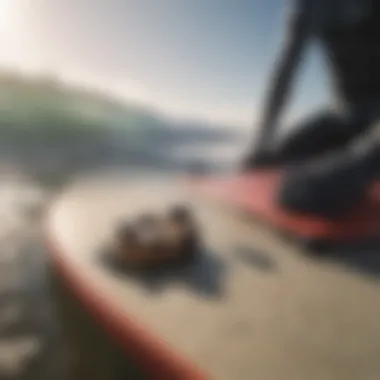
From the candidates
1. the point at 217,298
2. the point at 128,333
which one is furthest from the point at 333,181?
the point at 128,333

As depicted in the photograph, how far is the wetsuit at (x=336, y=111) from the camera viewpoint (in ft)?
3.07

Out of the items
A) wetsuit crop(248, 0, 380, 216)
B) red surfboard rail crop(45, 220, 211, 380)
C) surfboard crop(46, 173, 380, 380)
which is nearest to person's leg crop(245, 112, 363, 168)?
wetsuit crop(248, 0, 380, 216)

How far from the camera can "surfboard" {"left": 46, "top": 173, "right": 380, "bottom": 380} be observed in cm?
72

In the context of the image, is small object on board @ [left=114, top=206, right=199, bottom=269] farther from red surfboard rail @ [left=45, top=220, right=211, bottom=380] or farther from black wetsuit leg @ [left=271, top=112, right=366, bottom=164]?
black wetsuit leg @ [left=271, top=112, right=366, bottom=164]

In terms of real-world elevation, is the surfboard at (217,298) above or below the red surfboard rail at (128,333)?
above

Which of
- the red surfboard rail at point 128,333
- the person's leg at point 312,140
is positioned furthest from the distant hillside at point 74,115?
the red surfboard rail at point 128,333

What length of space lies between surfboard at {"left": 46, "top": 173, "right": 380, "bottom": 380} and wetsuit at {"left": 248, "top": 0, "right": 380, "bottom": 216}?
112 mm

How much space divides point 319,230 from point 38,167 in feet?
1.54

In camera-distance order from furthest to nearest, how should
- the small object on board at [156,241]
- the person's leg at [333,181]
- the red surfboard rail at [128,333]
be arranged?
the person's leg at [333,181]
the small object on board at [156,241]
the red surfboard rail at [128,333]

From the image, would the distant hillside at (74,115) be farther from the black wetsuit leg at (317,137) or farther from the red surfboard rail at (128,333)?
the red surfboard rail at (128,333)

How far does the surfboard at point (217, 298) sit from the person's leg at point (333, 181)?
8 cm

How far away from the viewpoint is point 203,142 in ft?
3.03

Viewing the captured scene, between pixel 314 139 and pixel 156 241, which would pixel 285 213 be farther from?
pixel 156 241

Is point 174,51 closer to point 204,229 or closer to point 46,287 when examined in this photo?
point 204,229
